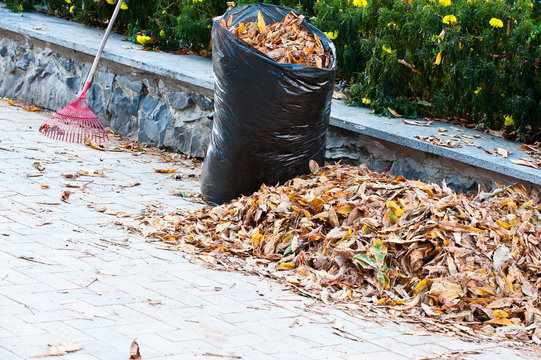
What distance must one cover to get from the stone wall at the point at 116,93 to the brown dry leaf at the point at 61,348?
393cm

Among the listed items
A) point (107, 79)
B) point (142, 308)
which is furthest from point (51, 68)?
point (142, 308)

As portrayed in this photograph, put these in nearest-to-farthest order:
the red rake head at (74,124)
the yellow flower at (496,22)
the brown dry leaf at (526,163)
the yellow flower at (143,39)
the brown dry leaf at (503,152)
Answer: the brown dry leaf at (526,163) → the brown dry leaf at (503,152) → the yellow flower at (496,22) → the red rake head at (74,124) → the yellow flower at (143,39)

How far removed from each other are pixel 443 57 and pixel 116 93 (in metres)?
3.28

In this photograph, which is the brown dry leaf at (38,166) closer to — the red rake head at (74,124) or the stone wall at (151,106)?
the red rake head at (74,124)

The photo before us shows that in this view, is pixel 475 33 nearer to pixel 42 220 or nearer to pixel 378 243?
pixel 378 243

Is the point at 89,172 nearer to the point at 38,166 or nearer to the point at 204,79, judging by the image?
the point at 38,166

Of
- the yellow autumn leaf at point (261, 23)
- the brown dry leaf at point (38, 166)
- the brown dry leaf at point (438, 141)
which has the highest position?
the yellow autumn leaf at point (261, 23)

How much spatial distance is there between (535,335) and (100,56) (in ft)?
16.7

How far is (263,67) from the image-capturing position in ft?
17.5

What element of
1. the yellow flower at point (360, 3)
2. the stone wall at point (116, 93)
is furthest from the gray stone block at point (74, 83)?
the yellow flower at point (360, 3)

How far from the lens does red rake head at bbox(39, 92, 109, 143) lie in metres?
7.30

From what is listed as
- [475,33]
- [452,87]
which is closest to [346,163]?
[452,87]

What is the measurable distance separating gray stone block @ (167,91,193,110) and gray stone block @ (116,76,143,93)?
0.41 m

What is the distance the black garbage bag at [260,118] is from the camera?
536cm
